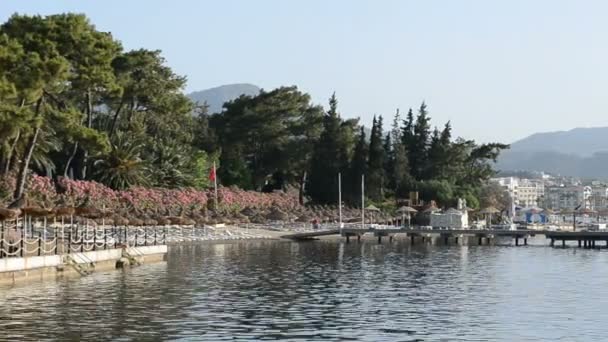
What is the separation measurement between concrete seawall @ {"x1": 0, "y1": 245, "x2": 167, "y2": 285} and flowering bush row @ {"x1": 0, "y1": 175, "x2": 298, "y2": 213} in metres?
7.02

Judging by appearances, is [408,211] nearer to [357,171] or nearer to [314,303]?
[357,171]

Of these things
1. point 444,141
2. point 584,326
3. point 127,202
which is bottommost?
point 584,326

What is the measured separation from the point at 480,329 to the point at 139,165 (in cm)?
5477

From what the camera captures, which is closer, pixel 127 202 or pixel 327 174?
pixel 127 202

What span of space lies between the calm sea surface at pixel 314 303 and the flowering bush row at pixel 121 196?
12563 mm

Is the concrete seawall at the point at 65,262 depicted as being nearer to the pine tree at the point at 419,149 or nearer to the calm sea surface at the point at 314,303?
the calm sea surface at the point at 314,303

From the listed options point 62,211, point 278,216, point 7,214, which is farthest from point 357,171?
point 7,214

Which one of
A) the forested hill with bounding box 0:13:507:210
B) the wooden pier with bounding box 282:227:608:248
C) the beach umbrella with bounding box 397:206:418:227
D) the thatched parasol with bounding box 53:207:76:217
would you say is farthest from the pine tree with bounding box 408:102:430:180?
the thatched parasol with bounding box 53:207:76:217

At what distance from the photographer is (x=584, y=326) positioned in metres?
27.1

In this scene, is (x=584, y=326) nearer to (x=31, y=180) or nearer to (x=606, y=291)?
(x=606, y=291)

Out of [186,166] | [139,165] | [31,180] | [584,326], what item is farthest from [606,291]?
[186,166]

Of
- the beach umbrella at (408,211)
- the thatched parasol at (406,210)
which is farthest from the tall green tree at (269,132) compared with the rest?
the thatched parasol at (406,210)

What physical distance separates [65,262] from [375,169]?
221 feet

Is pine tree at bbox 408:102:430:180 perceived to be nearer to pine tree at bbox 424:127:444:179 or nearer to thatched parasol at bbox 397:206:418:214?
pine tree at bbox 424:127:444:179
